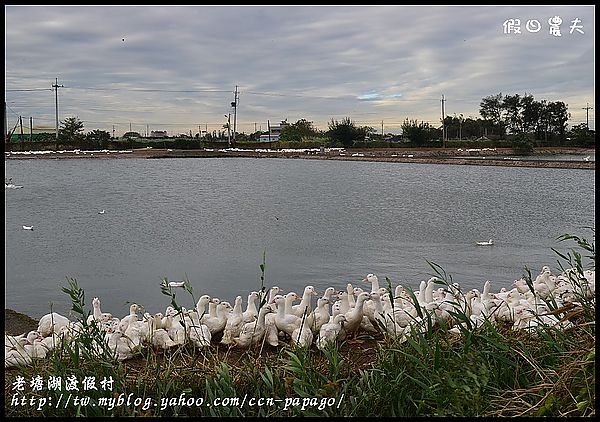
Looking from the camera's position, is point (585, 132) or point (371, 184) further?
point (585, 132)

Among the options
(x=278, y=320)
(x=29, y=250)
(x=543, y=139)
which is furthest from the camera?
(x=543, y=139)

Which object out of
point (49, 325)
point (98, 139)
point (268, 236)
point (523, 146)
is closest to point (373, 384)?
point (49, 325)

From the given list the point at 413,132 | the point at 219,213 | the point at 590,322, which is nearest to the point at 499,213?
the point at 219,213

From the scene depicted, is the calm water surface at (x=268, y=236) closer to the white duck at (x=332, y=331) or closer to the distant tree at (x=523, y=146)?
the white duck at (x=332, y=331)

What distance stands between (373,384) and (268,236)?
8.47 metres

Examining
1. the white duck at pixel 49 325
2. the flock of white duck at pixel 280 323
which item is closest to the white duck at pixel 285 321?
the flock of white duck at pixel 280 323

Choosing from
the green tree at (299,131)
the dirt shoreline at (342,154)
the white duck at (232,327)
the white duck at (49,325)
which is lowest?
the white duck at (49,325)

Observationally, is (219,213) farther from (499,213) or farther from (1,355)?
(1,355)

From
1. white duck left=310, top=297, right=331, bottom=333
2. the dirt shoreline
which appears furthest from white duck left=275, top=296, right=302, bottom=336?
the dirt shoreline

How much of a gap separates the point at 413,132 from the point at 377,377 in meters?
53.9

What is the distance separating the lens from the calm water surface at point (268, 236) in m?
7.82

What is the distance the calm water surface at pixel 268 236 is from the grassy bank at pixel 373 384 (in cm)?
335

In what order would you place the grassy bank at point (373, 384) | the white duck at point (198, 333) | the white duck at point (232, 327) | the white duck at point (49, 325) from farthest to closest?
the white duck at point (49, 325) → the white duck at point (232, 327) → the white duck at point (198, 333) → the grassy bank at point (373, 384)

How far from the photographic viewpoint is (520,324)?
4035 mm
